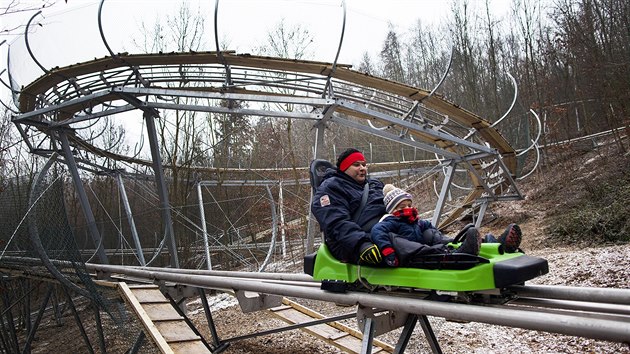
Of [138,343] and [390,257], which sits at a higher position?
Result: [390,257]

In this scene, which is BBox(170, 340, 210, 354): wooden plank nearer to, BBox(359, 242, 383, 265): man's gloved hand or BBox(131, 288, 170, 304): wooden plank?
BBox(131, 288, 170, 304): wooden plank

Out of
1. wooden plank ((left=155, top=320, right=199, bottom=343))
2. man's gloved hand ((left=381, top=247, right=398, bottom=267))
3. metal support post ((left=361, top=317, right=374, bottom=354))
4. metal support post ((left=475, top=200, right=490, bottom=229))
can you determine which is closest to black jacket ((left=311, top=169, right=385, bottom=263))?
man's gloved hand ((left=381, top=247, right=398, bottom=267))

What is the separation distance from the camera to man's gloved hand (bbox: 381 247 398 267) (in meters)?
2.66

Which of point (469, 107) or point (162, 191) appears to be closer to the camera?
point (162, 191)

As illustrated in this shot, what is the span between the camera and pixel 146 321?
154 inches

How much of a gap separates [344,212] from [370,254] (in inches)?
16.8

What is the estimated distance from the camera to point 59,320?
28.7ft

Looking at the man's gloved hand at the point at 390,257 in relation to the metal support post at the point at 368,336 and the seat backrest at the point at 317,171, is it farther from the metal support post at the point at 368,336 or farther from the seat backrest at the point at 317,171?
the seat backrest at the point at 317,171

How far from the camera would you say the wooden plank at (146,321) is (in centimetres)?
362

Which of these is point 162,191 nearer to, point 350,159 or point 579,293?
point 350,159

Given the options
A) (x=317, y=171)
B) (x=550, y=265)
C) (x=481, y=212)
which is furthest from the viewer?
(x=481, y=212)

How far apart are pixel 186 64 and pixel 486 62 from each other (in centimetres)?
1440

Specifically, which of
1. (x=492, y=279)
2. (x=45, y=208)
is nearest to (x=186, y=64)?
(x=45, y=208)

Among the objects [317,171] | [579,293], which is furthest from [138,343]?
[579,293]
